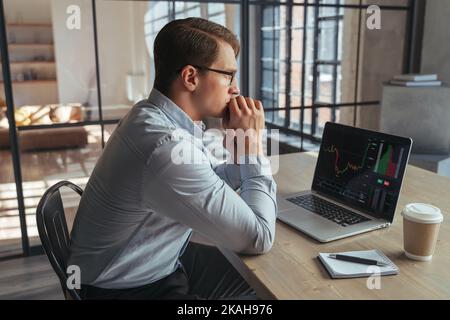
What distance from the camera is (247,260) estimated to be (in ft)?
3.43

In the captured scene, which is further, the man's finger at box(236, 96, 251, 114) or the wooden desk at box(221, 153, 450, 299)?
the man's finger at box(236, 96, 251, 114)

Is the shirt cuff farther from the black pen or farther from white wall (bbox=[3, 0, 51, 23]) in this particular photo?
white wall (bbox=[3, 0, 51, 23])

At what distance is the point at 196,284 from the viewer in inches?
55.6

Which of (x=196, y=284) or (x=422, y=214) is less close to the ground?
(x=422, y=214)

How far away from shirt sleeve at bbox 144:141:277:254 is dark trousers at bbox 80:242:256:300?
0.88 feet

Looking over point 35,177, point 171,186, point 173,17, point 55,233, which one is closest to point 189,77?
point 171,186

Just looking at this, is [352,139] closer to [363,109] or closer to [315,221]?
[315,221]

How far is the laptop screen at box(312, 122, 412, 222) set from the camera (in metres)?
1.22

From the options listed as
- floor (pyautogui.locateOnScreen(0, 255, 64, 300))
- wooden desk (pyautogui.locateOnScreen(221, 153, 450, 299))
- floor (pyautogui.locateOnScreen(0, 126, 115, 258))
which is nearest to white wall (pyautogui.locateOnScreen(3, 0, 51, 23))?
floor (pyautogui.locateOnScreen(0, 126, 115, 258))

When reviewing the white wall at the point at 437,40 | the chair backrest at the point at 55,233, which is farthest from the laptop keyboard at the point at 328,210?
the white wall at the point at 437,40

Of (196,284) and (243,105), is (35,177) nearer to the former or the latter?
(196,284)

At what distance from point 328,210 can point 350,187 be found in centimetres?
11

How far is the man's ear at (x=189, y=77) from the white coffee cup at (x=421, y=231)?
0.62 m
